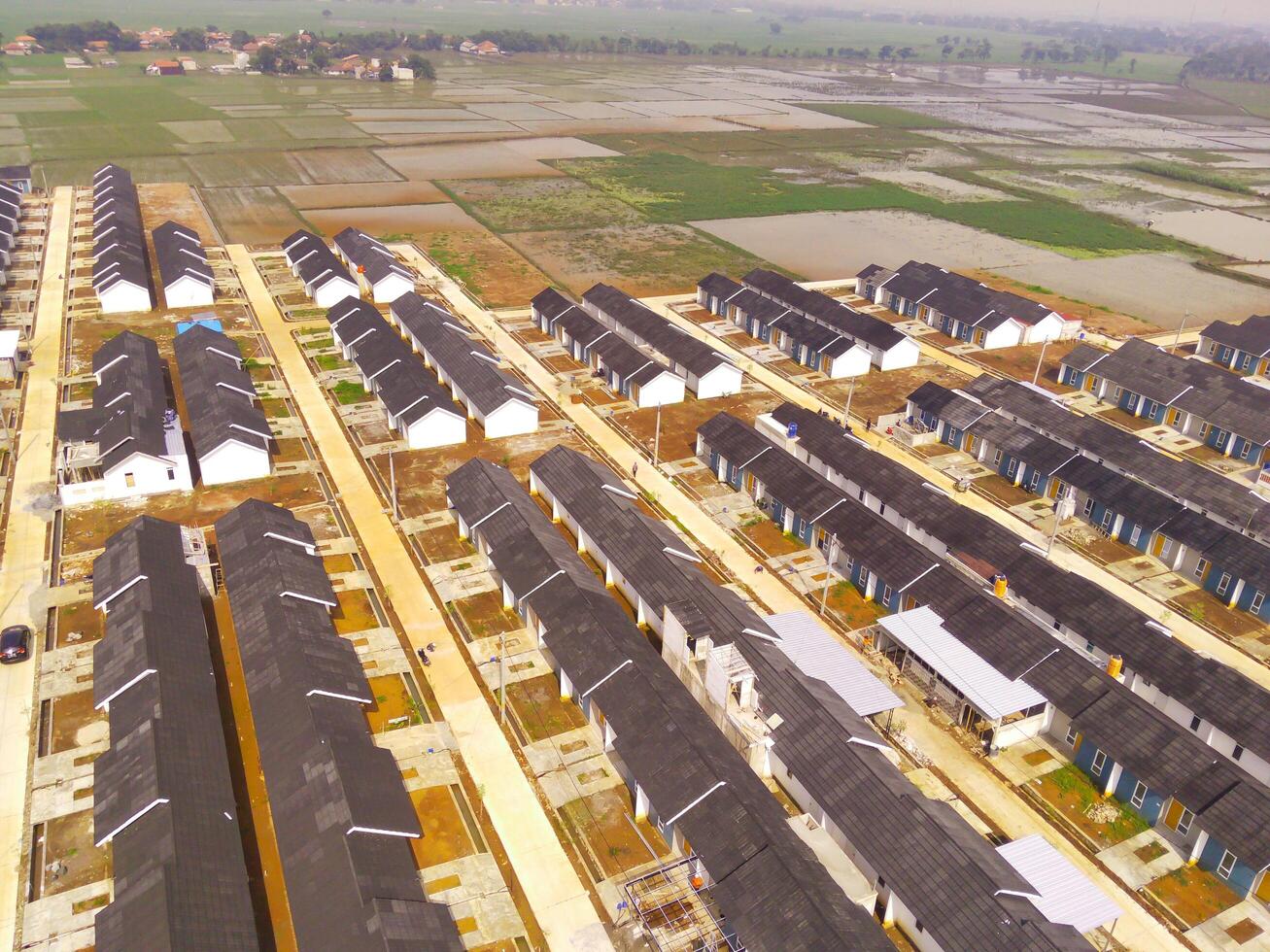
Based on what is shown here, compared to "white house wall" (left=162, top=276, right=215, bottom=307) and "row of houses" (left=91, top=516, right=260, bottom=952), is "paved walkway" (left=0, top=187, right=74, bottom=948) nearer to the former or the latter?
"row of houses" (left=91, top=516, right=260, bottom=952)

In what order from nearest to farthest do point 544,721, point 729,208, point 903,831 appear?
point 903,831, point 544,721, point 729,208

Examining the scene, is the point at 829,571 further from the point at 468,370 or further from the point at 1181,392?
the point at 1181,392

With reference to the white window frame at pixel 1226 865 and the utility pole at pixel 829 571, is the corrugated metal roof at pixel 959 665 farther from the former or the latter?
the white window frame at pixel 1226 865

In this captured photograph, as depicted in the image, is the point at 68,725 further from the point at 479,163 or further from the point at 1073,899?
the point at 479,163

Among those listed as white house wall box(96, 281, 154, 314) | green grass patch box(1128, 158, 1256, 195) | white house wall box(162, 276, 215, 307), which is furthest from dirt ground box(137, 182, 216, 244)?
green grass patch box(1128, 158, 1256, 195)

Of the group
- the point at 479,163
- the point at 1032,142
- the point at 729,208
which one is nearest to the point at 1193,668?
the point at 729,208

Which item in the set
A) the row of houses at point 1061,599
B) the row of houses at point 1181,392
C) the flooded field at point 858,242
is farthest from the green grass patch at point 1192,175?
the row of houses at point 1061,599
